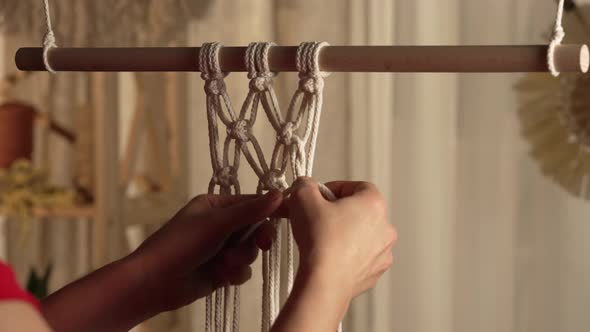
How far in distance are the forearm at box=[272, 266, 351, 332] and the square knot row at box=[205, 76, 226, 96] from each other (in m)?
0.25

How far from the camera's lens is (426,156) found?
5.82 feet

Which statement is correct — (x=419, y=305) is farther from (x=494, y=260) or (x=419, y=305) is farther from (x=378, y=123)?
(x=378, y=123)

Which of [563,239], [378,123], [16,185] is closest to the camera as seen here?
[563,239]

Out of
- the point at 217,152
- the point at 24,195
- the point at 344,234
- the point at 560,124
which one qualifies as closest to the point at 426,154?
the point at 560,124

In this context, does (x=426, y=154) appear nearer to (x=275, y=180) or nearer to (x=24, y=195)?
(x=275, y=180)

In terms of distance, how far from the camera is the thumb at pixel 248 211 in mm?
841

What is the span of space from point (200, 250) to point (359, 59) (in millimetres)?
275

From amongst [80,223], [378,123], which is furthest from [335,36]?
[80,223]

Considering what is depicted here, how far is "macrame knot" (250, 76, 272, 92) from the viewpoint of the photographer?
858 millimetres

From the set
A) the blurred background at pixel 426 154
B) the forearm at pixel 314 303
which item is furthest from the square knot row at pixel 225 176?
the blurred background at pixel 426 154

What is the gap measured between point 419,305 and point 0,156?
1345mm

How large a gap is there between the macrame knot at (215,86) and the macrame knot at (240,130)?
0.13 feet

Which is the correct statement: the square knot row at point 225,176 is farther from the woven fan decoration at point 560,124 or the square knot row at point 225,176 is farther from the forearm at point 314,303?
the woven fan decoration at point 560,124

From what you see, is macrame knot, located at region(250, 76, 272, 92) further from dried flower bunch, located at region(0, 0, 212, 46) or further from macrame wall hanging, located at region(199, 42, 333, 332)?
dried flower bunch, located at region(0, 0, 212, 46)
